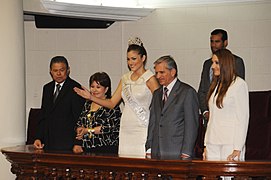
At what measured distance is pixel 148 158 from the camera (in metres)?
5.11

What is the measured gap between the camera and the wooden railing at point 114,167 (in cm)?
482

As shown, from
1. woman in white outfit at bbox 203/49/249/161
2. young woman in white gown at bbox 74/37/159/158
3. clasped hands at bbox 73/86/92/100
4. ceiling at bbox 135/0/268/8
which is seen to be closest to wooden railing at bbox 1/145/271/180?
woman in white outfit at bbox 203/49/249/161

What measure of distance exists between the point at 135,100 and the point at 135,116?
14 centimetres

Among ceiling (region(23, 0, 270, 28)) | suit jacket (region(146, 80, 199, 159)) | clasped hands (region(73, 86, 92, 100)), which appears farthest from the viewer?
ceiling (region(23, 0, 270, 28))

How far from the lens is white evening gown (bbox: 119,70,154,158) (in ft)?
19.7

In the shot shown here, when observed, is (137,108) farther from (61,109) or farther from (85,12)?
(85,12)

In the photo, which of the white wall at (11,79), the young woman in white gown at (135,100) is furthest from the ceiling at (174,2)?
the young woman in white gown at (135,100)

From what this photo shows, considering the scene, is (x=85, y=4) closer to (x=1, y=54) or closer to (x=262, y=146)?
(x=1, y=54)

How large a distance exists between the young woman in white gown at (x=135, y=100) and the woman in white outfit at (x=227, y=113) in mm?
838

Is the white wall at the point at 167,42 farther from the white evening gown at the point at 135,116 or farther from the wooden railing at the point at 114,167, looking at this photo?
the wooden railing at the point at 114,167

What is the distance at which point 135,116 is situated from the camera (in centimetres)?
607

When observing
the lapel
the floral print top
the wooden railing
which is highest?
the lapel

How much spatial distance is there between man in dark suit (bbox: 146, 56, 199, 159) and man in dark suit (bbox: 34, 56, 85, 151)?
0.79 metres

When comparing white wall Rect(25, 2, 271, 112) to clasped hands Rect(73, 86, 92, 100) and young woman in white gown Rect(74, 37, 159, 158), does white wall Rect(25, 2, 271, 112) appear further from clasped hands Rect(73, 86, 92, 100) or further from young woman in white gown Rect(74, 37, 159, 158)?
clasped hands Rect(73, 86, 92, 100)
